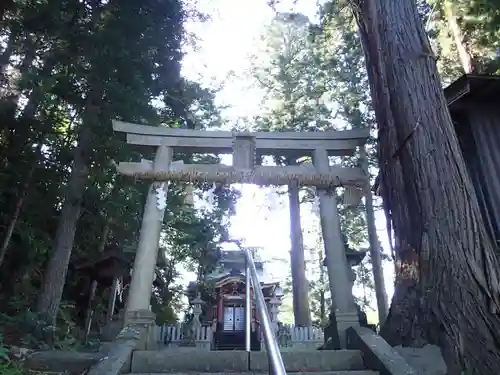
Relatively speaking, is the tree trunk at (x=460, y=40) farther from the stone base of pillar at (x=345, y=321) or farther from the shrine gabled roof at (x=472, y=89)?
the stone base of pillar at (x=345, y=321)

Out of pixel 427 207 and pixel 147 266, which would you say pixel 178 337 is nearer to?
pixel 147 266

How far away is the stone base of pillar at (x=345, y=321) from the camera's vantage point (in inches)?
199

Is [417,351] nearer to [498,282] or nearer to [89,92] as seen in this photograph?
[498,282]

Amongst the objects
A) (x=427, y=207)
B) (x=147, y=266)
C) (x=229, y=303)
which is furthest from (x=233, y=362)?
(x=229, y=303)

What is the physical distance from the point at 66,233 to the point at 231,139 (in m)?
4.20

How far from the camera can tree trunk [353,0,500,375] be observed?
3.64m

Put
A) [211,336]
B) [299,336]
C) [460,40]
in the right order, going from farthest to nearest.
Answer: [299,336], [211,336], [460,40]

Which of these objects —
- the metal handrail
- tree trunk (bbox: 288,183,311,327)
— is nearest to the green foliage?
the metal handrail

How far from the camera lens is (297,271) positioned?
A: 577 inches

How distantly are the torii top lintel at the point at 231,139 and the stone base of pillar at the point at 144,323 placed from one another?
2.63m

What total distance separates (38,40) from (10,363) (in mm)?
8614

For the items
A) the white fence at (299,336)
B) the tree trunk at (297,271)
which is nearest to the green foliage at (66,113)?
the white fence at (299,336)

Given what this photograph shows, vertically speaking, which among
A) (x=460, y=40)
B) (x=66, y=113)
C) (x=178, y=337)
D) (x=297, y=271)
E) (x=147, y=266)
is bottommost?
(x=178, y=337)

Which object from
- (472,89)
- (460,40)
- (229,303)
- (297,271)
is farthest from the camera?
(229,303)
